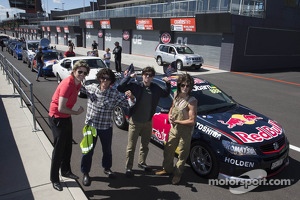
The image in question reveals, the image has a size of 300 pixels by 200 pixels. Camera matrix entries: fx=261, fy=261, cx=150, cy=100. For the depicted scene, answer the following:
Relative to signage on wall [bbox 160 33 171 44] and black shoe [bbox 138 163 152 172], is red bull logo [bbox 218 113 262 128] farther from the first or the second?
signage on wall [bbox 160 33 171 44]

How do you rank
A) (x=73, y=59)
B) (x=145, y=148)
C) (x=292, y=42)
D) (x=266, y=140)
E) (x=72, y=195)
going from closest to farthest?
1. (x=72, y=195)
2. (x=266, y=140)
3. (x=145, y=148)
4. (x=73, y=59)
5. (x=292, y=42)

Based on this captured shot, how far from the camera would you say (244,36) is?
20078mm

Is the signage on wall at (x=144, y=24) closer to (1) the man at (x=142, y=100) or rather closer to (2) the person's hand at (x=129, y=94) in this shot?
(1) the man at (x=142, y=100)

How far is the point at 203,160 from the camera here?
15.3 feet

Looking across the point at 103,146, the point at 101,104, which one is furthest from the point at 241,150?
the point at 101,104

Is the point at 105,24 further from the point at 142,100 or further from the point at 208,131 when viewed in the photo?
the point at 208,131

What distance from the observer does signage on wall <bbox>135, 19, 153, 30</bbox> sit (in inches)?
1099

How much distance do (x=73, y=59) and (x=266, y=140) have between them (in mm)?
9416

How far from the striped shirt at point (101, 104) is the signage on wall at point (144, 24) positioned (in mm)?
24881

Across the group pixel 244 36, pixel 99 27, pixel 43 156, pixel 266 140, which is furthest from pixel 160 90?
pixel 99 27

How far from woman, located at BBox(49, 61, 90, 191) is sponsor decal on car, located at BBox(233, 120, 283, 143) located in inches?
104

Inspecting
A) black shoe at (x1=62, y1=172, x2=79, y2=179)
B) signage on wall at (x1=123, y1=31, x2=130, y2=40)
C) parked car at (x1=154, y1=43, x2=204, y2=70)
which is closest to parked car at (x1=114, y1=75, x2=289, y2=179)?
black shoe at (x1=62, y1=172, x2=79, y2=179)

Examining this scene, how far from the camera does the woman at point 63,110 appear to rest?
12.2 ft

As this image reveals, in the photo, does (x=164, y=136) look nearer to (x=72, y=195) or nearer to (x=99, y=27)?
(x=72, y=195)
